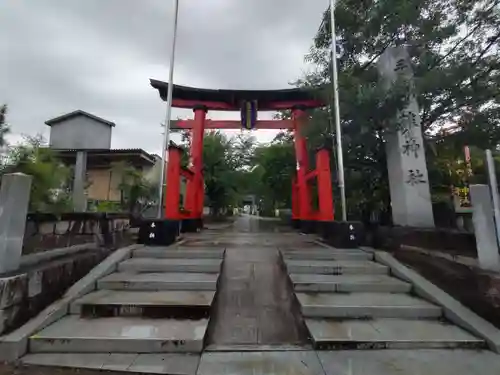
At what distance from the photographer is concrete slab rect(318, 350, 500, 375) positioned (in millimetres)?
1840

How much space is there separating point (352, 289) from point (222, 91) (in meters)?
6.91

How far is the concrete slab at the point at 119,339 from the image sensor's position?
210 cm

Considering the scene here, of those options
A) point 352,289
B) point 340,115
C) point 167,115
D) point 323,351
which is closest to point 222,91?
point 167,115

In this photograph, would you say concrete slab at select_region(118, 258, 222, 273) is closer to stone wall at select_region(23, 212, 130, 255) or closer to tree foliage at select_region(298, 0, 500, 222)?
stone wall at select_region(23, 212, 130, 255)

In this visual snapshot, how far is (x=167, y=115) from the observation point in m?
5.63

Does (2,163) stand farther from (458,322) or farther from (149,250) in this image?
(458,322)

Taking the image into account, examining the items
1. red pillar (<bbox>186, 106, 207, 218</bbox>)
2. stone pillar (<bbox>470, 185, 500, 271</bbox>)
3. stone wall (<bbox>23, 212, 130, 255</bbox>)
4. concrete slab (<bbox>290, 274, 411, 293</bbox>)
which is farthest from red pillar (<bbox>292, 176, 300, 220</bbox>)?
stone pillar (<bbox>470, 185, 500, 271</bbox>)

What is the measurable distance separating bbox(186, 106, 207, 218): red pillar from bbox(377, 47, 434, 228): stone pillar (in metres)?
4.98

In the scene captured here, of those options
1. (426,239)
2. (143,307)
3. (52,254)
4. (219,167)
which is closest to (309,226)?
(426,239)

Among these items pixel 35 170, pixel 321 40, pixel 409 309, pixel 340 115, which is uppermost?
pixel 321 40

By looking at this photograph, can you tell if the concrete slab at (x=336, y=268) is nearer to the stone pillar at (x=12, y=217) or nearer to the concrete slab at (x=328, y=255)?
the concrete slab at (x=328, y=255)

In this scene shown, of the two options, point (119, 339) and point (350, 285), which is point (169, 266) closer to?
point (119, 339)

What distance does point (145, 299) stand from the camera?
8.95 ft

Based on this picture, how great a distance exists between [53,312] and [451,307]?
340 cm
